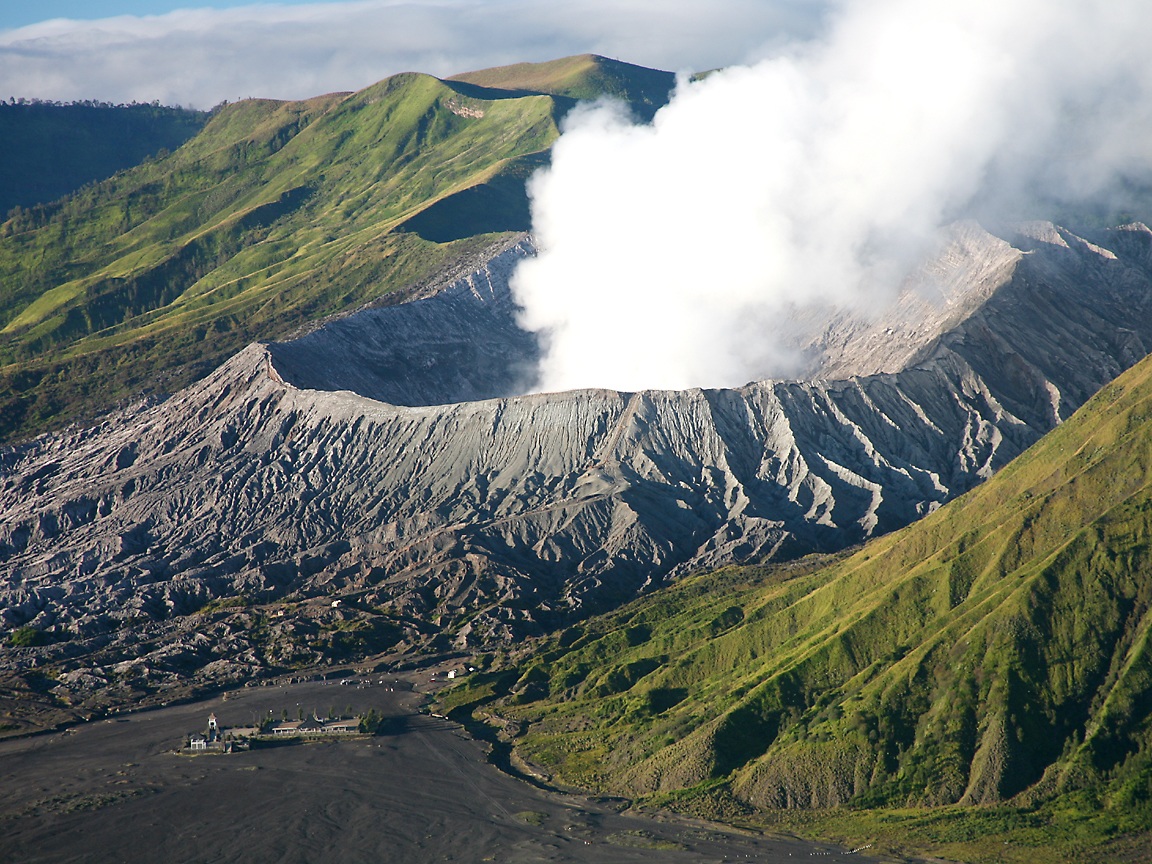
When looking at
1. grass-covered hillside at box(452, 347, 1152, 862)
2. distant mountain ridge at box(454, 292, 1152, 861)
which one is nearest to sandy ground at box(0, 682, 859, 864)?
grass-covered hillside at box(452, 347, 1152, 862)

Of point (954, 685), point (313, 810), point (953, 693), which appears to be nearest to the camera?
point (953, 693)

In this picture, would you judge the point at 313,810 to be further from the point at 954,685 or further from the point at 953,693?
the point at 954,685

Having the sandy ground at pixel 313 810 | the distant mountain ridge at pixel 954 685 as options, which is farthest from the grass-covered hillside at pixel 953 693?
the sandy ground at pixel 313 810

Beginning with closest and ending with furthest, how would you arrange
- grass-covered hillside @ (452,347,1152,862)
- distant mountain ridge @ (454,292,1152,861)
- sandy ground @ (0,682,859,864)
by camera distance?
grass-covered hillside @ (452,347,1152,862)
distant mountain ridge @ (454,292,1152,861)
sandy ground @ (0,682,859,864)

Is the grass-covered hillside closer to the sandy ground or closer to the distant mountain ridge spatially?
the distant mountain ridge

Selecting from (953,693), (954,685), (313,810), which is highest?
(954,685)

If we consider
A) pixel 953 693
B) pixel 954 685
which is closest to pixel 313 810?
pixel 953 693

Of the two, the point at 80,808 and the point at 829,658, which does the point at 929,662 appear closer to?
the point at 829,658
